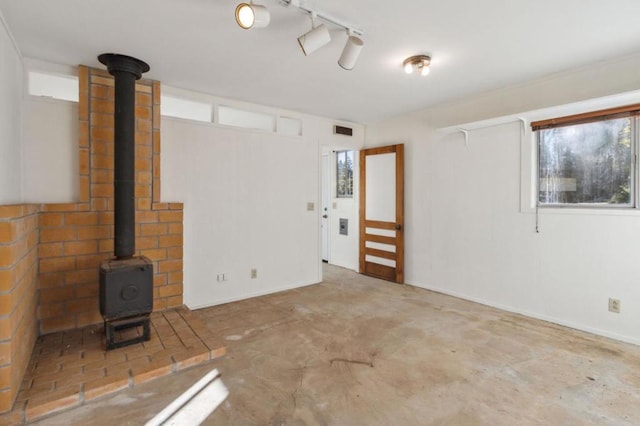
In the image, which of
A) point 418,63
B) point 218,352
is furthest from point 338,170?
point 218,352

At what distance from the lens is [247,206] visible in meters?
4.00

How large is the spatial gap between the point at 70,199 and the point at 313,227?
2.78 metres

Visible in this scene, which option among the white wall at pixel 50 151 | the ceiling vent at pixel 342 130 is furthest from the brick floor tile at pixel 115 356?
the ceiling vent at pixel 342 130

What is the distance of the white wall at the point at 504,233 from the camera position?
9.53 feet

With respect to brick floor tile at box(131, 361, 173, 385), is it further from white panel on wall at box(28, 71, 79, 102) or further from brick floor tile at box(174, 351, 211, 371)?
white panel on wall at box(28, 71, 79, 102)

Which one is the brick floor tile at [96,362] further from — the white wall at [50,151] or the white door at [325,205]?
the white door at [325,205]

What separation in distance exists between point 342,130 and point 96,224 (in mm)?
3369

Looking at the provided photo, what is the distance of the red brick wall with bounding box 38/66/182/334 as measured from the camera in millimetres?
2791

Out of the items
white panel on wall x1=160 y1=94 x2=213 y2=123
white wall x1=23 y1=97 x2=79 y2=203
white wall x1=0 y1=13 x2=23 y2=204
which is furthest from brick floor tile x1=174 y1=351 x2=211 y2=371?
white panel on wall x1=160 y1=94 x2=213 y2=123

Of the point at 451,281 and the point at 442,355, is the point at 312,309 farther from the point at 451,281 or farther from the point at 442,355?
the point at 451,281

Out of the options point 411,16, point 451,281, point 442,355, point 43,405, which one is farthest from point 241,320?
point 411,16

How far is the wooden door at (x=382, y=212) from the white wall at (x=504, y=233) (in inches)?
5.5

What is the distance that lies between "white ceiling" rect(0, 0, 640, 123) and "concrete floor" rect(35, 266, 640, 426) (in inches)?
95.8

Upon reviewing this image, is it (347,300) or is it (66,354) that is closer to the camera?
(66,354)
